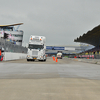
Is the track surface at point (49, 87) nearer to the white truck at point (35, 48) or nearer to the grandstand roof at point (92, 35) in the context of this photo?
the white truck at point (35, 48)

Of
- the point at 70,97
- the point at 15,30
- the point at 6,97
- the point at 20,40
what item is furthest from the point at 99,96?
the point at 15,30

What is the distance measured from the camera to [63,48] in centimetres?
10662

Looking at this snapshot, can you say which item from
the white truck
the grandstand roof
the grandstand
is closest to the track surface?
the white truck

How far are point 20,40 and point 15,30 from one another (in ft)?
31.8

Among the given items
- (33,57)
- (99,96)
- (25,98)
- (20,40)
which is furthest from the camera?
(20,40)

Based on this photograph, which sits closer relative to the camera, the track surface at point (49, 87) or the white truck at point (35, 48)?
the track surface at point (49, 87)

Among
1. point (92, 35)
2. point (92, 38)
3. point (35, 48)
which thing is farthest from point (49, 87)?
point (92, 38)

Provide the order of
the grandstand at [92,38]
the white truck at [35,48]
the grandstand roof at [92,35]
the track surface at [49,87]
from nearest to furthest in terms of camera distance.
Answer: the track surface at [49,87], the white truck at [35,48], the grandstand at [92,38], the grandstand roof at [92,35]

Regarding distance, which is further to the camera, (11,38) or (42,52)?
(11,38)

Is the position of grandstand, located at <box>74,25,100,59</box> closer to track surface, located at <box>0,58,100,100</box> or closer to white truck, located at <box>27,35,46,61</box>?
white truck, located at <box>27,35,46,61</box>

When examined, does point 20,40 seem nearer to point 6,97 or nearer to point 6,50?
point 6,50

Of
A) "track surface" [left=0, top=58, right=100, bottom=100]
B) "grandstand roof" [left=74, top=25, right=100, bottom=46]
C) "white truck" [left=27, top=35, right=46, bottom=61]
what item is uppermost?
"grandstand roof" [left=74, top=25, right=100, bottom=46]

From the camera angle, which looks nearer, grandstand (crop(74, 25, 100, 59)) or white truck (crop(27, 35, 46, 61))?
white truck (crop(27, 35, 46, 61))

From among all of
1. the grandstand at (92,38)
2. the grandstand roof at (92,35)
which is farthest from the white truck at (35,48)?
the grandstand roof at (92,35)
